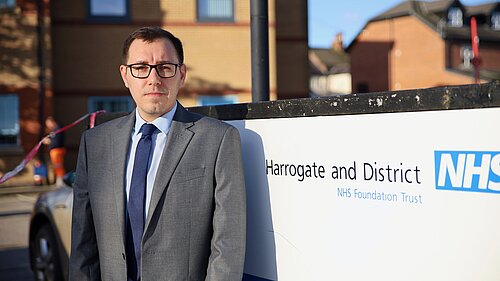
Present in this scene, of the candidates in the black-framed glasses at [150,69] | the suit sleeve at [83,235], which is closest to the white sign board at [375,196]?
the black-framed glasses at [150,69]

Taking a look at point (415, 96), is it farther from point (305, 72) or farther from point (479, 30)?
point (479, 30)

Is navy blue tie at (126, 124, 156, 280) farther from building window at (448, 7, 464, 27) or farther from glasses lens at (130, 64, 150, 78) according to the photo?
building window at (448, 7, 464, 27)

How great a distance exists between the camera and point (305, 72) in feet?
67.3

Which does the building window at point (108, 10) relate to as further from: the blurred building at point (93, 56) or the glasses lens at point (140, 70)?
the glasses lens at point (140, 70)

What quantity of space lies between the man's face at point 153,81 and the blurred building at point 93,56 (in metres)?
15.4

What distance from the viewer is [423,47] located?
45.2 meters

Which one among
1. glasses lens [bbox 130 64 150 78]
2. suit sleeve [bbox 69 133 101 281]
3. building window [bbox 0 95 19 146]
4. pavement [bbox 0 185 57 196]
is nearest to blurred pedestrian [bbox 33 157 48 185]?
pavement [bbox 0 185 57 196]

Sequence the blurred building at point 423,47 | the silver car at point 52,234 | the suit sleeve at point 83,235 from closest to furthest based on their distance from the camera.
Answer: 1. the suit sleeve at point 83,235
2. the silver car at point 52,234
3. the blurred building at point 423,47

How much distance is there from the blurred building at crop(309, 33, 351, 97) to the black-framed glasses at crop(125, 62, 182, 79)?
64618 mm

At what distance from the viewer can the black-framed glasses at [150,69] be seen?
2645 mm

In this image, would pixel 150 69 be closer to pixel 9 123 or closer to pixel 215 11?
pixel 9 123

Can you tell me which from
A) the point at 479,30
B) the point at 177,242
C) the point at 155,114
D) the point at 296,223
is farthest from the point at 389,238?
the point at 479,30

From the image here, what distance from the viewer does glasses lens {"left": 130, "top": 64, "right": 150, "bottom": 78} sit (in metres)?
2.65

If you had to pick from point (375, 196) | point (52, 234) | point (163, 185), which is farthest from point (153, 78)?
point (52, 234)
